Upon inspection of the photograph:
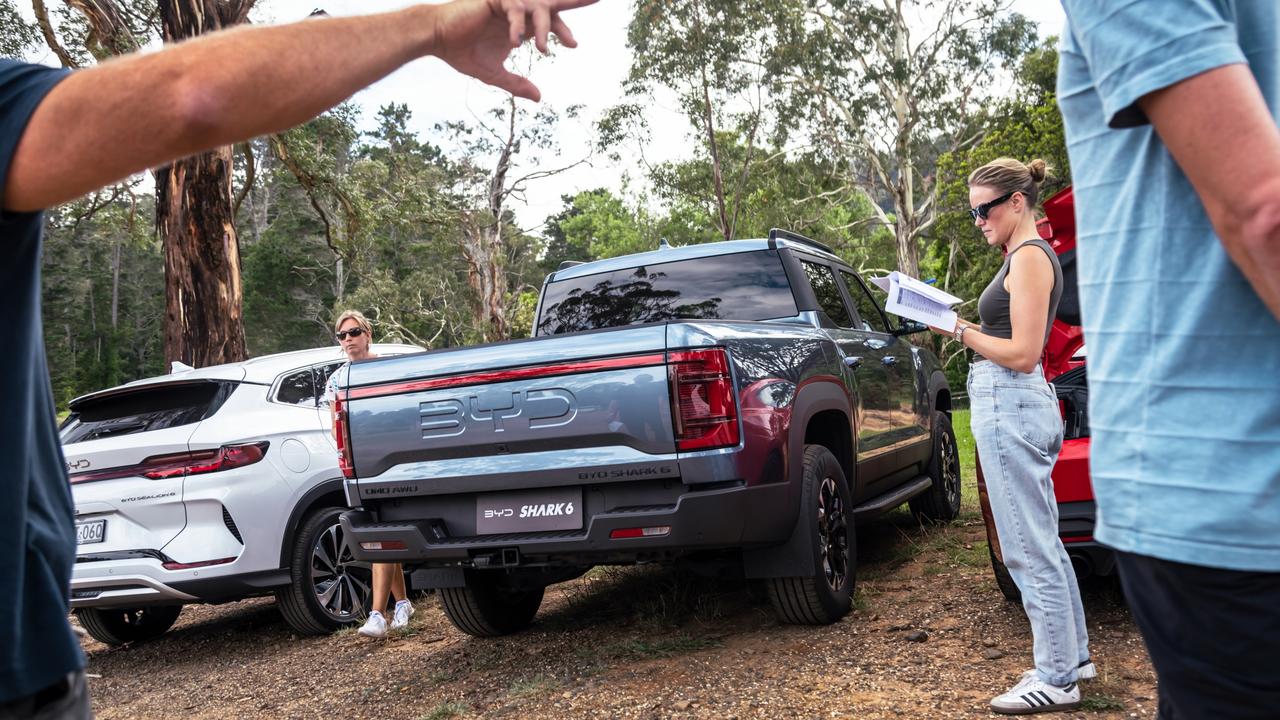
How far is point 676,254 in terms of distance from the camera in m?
6.05

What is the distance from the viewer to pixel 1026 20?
32.3 metres

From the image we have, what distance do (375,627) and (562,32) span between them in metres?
5.28

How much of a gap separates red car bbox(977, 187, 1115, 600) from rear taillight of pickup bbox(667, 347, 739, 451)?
103cm

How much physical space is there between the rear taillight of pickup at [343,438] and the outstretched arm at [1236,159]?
4.25 m

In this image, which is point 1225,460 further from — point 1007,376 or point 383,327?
point 383,327

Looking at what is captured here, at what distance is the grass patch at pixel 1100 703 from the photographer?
3.78 metres

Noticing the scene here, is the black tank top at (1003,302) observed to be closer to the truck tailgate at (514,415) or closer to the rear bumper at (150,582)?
the truck tailgate at (514,415)

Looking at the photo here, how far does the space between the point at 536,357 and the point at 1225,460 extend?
11.5ft

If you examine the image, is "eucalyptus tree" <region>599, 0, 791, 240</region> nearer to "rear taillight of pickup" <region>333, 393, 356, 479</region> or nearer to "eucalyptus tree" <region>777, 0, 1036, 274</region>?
"eucalyptus tree" <region>777, 0, 1036, 274</region>

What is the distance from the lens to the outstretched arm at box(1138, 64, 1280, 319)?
1063 millimetres

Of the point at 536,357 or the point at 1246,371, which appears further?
the point at 536,357

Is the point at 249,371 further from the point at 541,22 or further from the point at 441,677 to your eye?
the point at 541,22

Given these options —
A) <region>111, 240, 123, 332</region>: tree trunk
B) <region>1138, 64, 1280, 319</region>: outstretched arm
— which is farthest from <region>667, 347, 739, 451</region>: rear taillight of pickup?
<region>111, 240, 123, 332</region>: tree trunk

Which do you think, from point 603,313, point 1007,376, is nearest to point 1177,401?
point 1007,376
